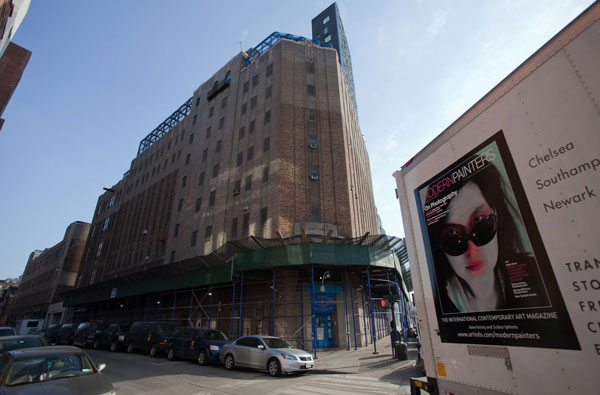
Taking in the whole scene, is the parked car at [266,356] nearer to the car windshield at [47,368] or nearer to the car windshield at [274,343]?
the car windshield at [274,343]

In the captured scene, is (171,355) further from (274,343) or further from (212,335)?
(274,343)

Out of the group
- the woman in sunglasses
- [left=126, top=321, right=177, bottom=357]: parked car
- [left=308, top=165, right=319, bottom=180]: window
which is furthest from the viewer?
[left=308, top=165, right=319, bottom=180]: window

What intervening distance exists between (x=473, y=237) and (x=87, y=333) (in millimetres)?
28193

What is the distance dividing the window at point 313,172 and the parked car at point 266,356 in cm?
1474

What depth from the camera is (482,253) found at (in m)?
3.37

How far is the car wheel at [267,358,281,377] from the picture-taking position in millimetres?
10516

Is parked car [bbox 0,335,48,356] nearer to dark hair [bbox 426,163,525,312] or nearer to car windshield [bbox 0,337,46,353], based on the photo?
car windshield [bbox 0,337,46,353]

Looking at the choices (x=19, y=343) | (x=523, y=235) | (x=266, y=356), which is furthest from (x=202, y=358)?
(x=523, y=235)

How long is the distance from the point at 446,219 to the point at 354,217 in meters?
20.9

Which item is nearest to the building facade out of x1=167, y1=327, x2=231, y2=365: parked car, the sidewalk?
x1=167, y1=327, x2=231, y2=365: parked car

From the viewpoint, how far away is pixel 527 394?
276 cm

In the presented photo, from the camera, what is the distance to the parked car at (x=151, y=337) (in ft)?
51.8

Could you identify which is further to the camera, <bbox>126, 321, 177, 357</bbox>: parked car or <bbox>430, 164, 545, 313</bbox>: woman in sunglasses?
<bbox>126, 321, 177, 357</bbox>: parked car

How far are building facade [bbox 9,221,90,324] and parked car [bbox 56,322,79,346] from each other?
35064 mm
